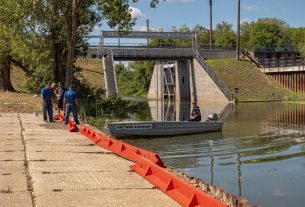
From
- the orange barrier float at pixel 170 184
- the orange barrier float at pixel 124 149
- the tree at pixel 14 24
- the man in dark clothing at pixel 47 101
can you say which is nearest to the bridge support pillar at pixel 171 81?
the tree at pixel 14 24

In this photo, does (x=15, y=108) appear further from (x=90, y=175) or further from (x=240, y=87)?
(x=240, y=87)

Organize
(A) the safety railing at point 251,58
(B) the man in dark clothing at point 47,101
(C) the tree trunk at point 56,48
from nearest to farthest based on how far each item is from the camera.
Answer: (B) the man in dark clothing at point 47,101 < (C) the tree trunk at point 56,48 < (A) the safety railing at point 251,58

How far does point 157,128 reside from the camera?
24469 mm

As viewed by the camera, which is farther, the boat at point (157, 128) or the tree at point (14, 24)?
the tree at point (14, 24)

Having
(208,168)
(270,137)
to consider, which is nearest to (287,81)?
(270,137)

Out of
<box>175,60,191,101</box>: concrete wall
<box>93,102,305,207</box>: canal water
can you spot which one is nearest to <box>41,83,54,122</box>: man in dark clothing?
<box>93,102,305,207</box>: canal water

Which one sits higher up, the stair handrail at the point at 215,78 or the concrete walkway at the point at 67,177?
the stair handrail at the point at 215,78

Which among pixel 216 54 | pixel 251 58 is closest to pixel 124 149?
pixel 216 54

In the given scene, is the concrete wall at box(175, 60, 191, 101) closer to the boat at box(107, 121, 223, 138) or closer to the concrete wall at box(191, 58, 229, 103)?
the concrete wall at box(191, 58, 229, 103)

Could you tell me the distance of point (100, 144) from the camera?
15.5m

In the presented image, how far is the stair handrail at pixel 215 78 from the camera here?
6350 cm

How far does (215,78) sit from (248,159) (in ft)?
163

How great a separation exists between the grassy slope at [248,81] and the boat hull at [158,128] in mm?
→ 39154

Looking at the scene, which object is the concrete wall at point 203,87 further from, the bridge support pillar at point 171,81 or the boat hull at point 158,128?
the boat hull at point 158,128
